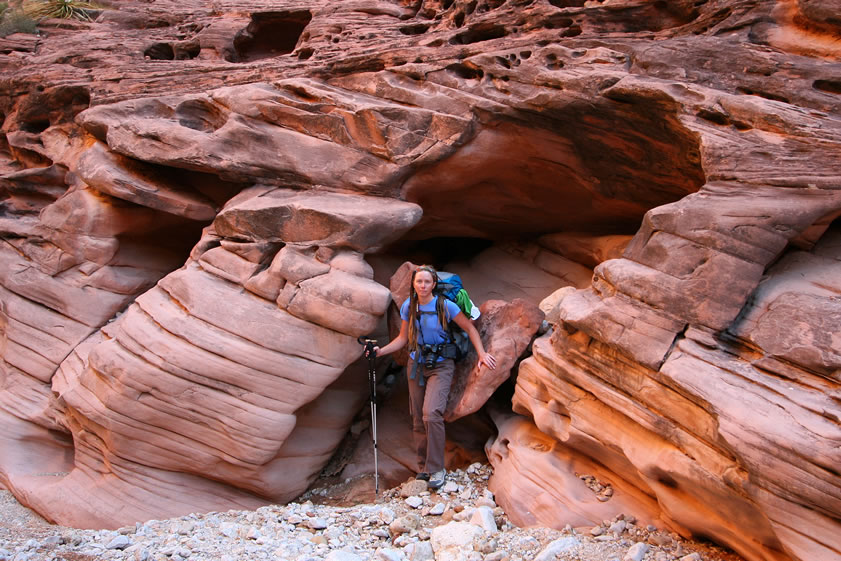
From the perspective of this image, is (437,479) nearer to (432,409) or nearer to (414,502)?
(414,502)

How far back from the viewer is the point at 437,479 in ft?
18.6

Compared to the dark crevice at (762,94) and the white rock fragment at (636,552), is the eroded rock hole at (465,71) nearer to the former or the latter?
the dark crevice at (762,94)

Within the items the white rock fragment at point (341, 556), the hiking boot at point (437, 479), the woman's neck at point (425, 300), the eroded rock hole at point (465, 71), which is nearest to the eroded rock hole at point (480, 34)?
the eroded rock hole at point (465, 71)

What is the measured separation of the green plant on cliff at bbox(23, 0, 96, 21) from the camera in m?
10.9

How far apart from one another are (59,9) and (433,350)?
1022 centimetres

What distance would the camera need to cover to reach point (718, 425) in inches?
156

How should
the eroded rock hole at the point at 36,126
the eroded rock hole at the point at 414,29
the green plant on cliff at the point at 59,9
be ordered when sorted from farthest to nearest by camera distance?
the green plant on cliff at the point at 59,9
the eroded rock hole at the point at 36,126
the eroded rock hole at the point at 414,29

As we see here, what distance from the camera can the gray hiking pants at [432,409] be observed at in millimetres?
5766

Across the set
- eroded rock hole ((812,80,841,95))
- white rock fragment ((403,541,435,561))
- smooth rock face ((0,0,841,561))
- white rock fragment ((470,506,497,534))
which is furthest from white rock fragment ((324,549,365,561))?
eroded rock hole ((812,80,841,95))

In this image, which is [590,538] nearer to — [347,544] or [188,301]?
[347,544]

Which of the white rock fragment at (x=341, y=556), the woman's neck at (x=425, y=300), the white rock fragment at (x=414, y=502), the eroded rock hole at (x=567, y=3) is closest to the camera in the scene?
the white rock fragment at (x=341, y=556)

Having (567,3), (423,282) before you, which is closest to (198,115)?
(423,282)

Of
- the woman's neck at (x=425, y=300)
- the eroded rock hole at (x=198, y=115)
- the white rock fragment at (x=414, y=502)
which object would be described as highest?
the eroded rock hole at (x=198, y=115)

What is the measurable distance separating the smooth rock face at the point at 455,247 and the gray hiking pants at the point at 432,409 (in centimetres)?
27
